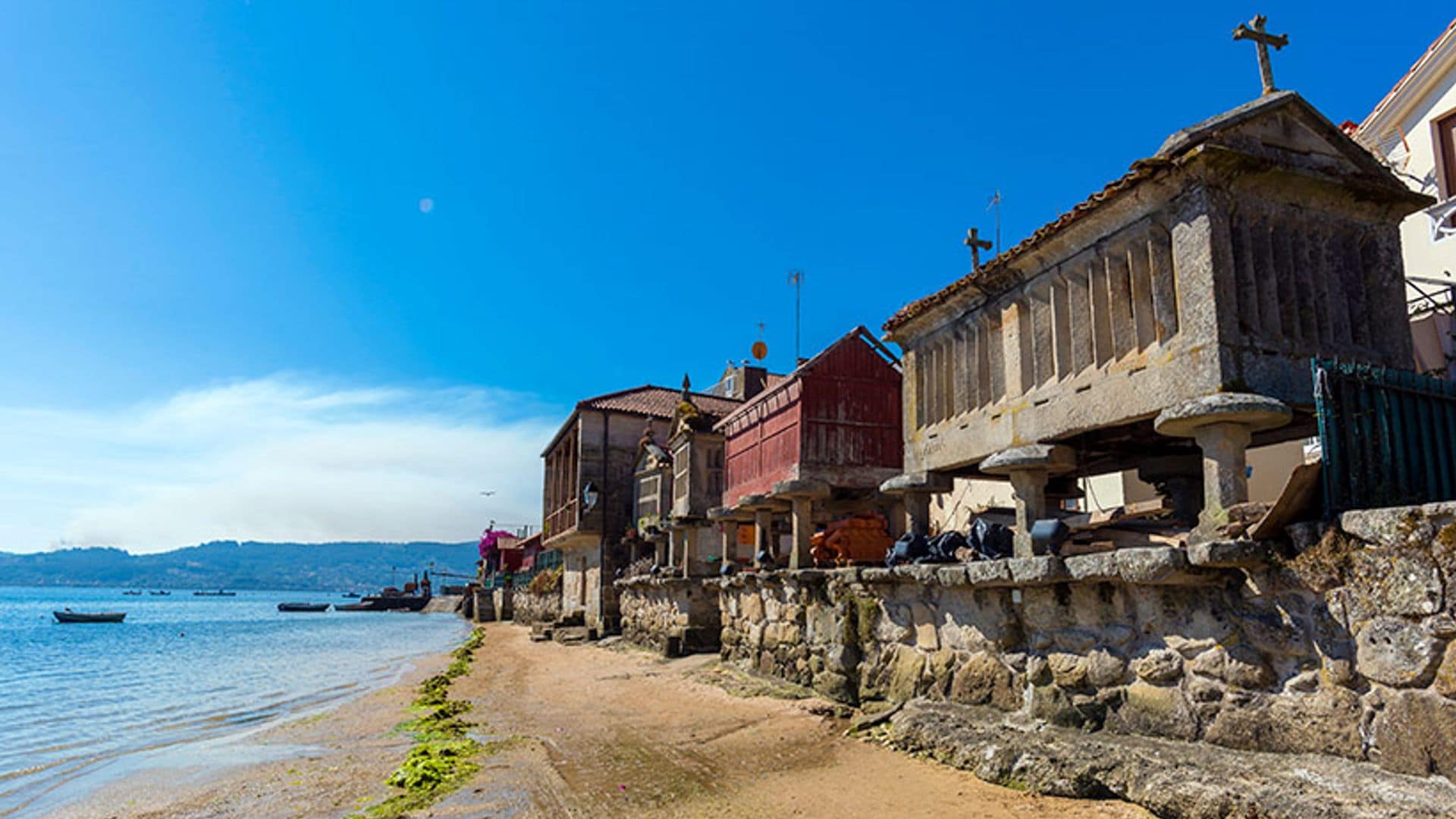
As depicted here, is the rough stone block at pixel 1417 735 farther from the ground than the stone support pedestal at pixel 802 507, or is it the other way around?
the stone support pedestal at pixel 802 507

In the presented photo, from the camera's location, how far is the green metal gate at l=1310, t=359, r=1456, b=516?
553 centimetres

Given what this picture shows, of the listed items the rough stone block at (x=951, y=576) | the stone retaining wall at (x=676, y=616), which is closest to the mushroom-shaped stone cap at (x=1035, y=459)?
the rough stone block at (x=951, y=576)

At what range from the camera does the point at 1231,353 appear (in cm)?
652

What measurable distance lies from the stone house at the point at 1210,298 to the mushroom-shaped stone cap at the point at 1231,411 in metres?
0.01

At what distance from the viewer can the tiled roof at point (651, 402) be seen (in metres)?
29.0

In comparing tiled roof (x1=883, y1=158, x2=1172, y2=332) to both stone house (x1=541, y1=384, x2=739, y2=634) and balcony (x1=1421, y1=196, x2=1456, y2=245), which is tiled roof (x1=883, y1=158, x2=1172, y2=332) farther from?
stone house (x1=541, y1=384, x2=739, y2=634)

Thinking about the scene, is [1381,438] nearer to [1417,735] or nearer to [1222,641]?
[1222,641]

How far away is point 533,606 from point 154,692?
2142 centimetres

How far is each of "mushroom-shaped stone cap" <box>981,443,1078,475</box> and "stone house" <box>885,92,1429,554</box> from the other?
2cm

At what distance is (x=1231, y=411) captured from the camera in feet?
20.3

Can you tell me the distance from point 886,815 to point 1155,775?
1.97 metres

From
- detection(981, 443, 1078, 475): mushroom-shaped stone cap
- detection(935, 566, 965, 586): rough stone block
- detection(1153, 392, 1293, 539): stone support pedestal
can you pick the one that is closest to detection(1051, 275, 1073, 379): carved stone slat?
detection(981, 443, 1078, 475): mushroom-shaped stone cap

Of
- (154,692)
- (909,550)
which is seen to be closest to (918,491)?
(909,550)

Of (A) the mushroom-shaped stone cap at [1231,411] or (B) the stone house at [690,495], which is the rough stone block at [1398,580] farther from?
(B) the stone house at [690,495]
